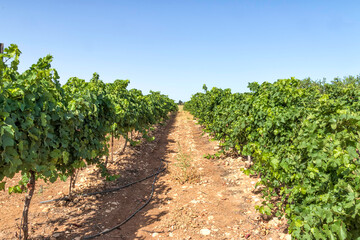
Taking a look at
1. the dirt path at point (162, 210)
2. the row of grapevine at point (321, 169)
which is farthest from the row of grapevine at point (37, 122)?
the row of grapevine at point (321, 169)

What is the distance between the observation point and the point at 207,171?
7.96 meters

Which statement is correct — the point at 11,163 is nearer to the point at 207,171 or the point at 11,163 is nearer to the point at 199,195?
the point at 199,195

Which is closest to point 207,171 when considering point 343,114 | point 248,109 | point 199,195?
point 199,195

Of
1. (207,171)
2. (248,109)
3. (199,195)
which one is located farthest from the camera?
(207,171)

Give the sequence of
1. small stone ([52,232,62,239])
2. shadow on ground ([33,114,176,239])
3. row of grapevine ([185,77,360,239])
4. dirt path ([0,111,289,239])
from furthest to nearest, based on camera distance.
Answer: shadow on ground ([33,114,176,239]), dirt path ([0,111,289,239]), small stone ([52,232,62,239]), row of grapevine ([185,77,360,239])

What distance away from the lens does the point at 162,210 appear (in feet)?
17.7

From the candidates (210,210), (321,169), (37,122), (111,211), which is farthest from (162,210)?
(321,169)

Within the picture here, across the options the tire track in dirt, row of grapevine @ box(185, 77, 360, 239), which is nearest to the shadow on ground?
the tire track in dirt

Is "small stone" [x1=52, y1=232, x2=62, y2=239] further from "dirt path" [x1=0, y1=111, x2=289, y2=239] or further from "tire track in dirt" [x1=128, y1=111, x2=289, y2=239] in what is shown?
"tire track in dirt" [x1=128, y1=111, x2=289, y2=239]

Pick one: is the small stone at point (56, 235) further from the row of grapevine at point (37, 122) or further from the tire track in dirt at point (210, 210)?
the tire track in dirt at point (210, 210)

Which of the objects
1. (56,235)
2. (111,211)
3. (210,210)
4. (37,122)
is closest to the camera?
(37,122)

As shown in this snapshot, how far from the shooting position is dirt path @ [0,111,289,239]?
174 inches

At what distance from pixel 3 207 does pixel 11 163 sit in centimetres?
345

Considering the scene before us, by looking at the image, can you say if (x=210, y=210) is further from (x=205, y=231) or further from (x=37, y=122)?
(x=37, y=122)
